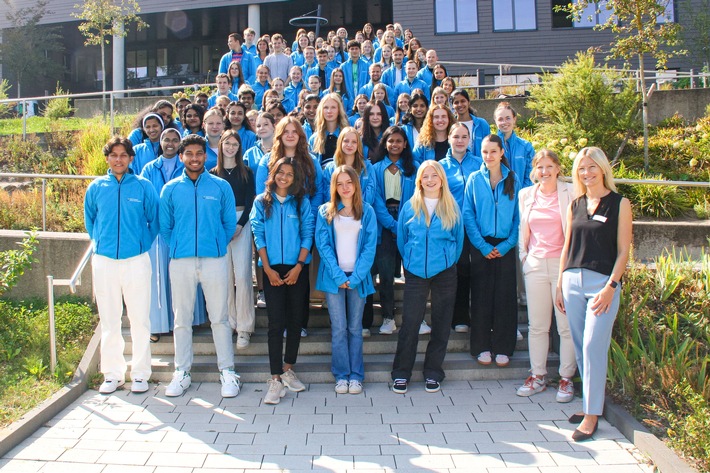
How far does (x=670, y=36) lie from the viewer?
11305 mm

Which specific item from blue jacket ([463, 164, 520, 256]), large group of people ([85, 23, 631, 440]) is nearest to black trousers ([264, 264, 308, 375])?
large group of people ([85, 23, 631, 440])

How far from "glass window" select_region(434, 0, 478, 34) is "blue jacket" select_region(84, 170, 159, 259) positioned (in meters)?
19.6

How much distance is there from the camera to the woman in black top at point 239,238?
21.2 ft

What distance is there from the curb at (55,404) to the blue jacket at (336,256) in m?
2.38

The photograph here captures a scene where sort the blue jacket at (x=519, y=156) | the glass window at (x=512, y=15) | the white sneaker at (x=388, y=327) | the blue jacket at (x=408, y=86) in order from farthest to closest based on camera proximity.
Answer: the glass window at (x=512, y=15) < the blue jacket at (x=408, y=86) < the blue jacket at (x=519, y=156) < the white sneaker at (x=388, y=327)

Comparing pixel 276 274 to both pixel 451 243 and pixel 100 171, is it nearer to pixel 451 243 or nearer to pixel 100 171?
pixel 451 243

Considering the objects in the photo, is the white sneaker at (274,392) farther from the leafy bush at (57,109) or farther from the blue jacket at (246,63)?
the leafy bush at (57,109)

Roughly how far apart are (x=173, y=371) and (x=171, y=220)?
150 cm

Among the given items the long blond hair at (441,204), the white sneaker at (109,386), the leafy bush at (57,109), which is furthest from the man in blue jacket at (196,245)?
the leafy bush at (57,109)

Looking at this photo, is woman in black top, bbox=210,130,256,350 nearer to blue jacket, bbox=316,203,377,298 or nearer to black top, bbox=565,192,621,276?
blue jacket, bbox=316,203,377,298

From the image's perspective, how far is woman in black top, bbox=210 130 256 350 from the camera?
6.46 metres

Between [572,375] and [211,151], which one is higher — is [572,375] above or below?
below

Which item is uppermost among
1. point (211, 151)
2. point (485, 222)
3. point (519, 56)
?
point (519, 56)

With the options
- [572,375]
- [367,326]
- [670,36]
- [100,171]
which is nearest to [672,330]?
[572,375]
